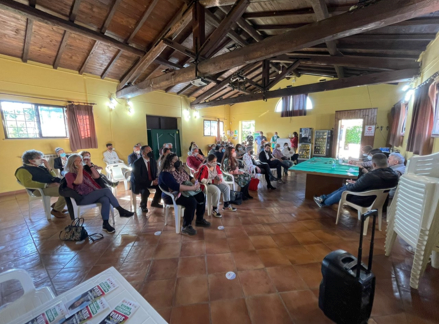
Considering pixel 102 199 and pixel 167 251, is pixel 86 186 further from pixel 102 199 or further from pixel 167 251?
pixel 167 251

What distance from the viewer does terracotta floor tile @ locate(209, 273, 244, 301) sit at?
1.40 m

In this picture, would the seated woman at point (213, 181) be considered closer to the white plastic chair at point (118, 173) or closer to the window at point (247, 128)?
the white plastic chair at point (118, 173)

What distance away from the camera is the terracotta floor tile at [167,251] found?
189 centimetres

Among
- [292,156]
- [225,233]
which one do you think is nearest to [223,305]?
[225,233]

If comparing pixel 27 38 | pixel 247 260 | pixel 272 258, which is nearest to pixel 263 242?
pixel 272 258

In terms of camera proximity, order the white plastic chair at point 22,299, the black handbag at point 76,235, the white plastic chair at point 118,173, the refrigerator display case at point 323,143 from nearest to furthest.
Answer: the white plastic chair at point 22,299 → the black handbag at point 76,235 → the white plastic chair at point 118,173 → the refrigerator display case at point 323,143

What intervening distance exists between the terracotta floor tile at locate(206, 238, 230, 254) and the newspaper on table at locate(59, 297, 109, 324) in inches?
50.3

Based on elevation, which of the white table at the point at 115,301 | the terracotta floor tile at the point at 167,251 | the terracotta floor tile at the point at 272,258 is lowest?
the terracotta floor tile at the point at 167,251

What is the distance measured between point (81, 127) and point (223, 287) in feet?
17.8

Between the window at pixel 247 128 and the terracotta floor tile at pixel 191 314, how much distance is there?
9138 millimetres

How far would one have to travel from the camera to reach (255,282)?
5.02 ft

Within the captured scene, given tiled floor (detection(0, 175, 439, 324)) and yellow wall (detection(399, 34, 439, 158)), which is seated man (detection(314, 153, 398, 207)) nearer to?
tiled floor (detection(0, 175, 439, 324))

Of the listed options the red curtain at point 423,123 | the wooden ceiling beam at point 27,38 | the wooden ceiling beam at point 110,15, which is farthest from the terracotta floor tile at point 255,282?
the wooden ceiling beam at point 27,38

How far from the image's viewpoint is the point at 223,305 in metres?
1.33
